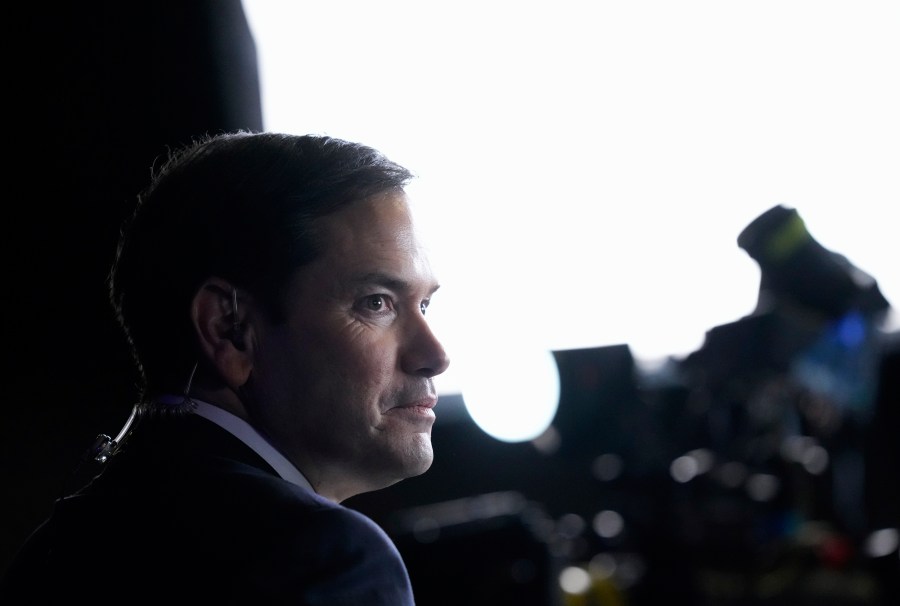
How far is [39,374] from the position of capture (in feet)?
7.02

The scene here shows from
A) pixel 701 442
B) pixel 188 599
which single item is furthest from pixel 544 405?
pixel 188 599

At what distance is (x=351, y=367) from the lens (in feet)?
2.60

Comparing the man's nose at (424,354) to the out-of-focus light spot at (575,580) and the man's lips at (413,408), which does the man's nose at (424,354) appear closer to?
the man's lips at (413,408)

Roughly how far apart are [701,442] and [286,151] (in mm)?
2481

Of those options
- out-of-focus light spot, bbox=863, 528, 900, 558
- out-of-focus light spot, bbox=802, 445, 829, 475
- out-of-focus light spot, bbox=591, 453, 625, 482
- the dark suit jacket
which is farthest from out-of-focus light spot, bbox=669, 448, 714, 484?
the dark suit jacket

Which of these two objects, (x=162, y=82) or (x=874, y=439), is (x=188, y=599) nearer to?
(x=162, y=82)

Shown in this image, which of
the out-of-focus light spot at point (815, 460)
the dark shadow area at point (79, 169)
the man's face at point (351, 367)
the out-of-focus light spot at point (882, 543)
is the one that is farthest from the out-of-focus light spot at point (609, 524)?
the man's face at point (351, 367)

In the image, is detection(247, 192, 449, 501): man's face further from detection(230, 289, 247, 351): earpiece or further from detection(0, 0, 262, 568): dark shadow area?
detection(0, 0, 262, 568): dark shadow area

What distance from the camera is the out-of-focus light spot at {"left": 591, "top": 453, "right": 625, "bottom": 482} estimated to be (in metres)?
3.11

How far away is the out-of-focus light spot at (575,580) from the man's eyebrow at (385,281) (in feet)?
7.04

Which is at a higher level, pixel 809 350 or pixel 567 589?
pixel 809 350

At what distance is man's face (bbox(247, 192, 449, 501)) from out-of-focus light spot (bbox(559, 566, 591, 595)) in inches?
83.6

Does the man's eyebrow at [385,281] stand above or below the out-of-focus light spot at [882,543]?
above

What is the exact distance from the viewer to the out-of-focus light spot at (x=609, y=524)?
306 centimetres
